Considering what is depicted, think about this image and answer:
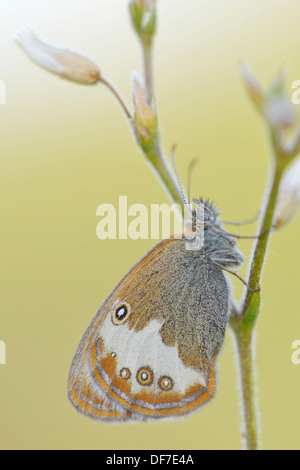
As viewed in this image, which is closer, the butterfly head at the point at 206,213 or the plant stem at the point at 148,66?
the plant stem at the point at 148,66

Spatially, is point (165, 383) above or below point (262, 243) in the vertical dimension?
below

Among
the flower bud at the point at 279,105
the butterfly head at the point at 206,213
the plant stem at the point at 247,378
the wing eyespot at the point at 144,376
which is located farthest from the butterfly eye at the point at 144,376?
the flower bud at the point at 279,105

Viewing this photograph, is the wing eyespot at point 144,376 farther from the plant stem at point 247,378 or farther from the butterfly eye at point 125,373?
the plant stem at point 247,378

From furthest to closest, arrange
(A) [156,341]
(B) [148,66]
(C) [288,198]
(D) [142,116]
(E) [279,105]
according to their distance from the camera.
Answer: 1. (A) [156,341]
2. (B) [148,66]
3. (D) [142,116]
4. (C) [288,198]
5. (E) [279,105]

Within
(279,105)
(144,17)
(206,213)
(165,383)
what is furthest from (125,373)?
(279,105)

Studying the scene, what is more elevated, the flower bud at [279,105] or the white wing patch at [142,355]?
the flower bud at [279,105]

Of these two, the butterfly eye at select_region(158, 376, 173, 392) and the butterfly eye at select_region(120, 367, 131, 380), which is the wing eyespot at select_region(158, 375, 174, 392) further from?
the butterfly eye at select_region(120, 367, 131, 380)

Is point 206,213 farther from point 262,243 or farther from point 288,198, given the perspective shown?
point 288,198

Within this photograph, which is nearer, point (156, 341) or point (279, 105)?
point (279, 105)
